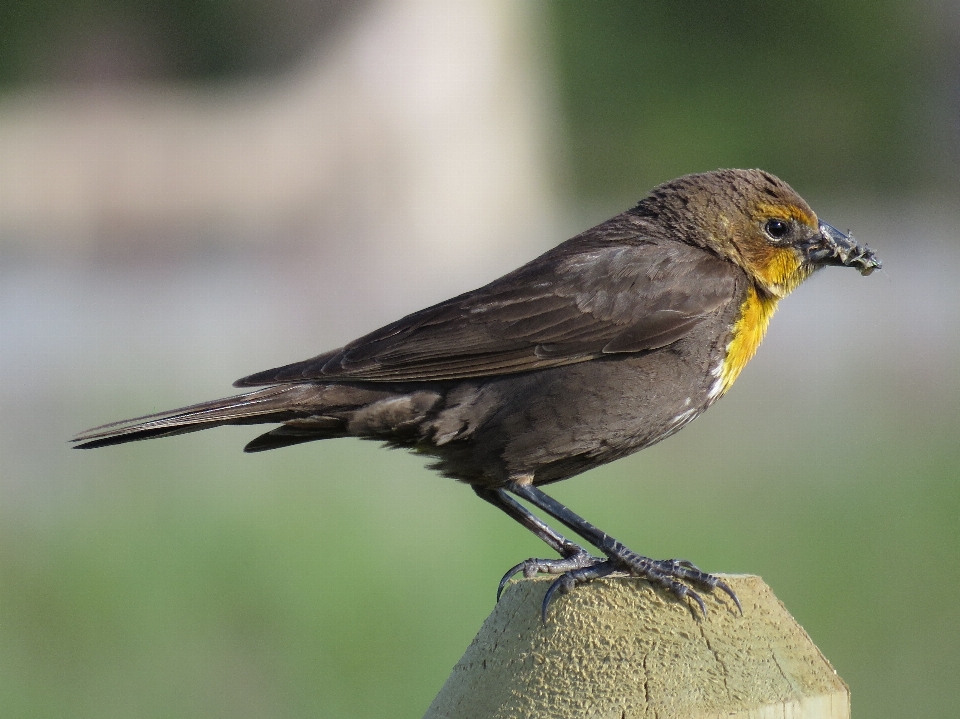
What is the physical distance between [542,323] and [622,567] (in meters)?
0.77

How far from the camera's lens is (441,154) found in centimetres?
1808

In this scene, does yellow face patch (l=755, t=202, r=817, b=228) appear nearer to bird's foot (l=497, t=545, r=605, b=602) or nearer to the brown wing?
the brown wing

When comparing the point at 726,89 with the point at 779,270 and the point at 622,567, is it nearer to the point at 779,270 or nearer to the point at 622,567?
the point at 779,270

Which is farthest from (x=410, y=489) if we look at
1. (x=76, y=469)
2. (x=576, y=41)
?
(x=576, y=41)

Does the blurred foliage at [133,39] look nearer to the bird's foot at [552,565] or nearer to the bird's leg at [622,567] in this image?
the bird's leg at [622,567]

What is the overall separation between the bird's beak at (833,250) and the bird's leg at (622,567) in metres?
1.07

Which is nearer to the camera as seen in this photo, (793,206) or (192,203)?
(793,206)

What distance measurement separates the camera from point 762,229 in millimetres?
3740

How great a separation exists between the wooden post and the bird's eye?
5.62 feet

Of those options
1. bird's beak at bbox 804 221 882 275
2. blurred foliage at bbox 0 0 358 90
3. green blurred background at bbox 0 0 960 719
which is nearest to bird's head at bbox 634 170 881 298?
bird's beak at bbox 804 221 882 275

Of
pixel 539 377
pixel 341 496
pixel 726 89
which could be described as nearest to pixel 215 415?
pixel 539 377

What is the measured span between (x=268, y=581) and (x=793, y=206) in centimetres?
296

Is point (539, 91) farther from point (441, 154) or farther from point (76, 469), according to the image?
point (76, 469)

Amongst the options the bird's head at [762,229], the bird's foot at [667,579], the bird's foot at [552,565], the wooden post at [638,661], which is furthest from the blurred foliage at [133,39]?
the wooden post at [638,661]
